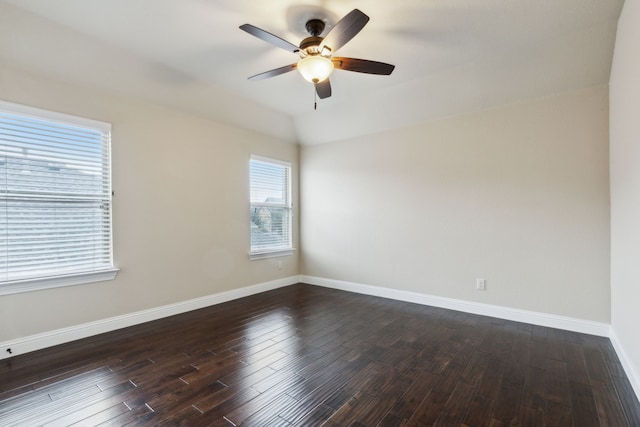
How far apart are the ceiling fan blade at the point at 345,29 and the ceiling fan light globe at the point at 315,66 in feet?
0.36

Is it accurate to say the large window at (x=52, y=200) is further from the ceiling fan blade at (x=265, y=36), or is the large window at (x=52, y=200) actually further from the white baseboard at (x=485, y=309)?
the white baseboard at (x=485, y=309)

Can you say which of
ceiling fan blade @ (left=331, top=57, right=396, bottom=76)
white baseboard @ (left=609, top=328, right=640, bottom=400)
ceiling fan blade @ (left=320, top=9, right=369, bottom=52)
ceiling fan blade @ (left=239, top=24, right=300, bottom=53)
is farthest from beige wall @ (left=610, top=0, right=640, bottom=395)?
ceiling fan blade @ (left=239, top=24, right=300, bottom=53)

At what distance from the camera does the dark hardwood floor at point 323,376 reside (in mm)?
1831

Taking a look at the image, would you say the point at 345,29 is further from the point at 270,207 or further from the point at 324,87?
the point at 270,207

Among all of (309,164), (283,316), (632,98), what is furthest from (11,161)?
(632,98)

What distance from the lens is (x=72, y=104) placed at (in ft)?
9.46

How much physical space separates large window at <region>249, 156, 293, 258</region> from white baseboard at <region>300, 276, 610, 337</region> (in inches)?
43.1

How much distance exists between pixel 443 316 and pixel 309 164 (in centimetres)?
313

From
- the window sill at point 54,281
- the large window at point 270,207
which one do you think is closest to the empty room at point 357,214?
the window sill at point 54,281

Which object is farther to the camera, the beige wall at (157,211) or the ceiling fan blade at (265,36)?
the beige wall at (157,211)

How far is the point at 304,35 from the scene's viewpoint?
2682mm

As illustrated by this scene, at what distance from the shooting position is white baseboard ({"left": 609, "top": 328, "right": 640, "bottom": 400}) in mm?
2010

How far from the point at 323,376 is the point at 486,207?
2698 millimetres

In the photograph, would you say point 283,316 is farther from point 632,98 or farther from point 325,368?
point 632,98
